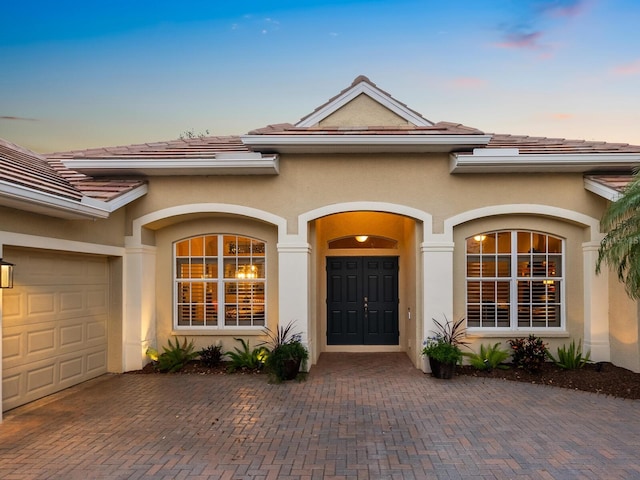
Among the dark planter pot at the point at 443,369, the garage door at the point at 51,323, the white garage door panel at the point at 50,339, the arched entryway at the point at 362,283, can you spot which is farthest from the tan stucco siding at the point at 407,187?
the white garage door panel at the point at 50,339

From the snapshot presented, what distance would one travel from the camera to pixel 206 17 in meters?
11.4

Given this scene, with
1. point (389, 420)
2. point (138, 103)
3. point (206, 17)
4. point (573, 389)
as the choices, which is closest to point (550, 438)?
point (389, 420)

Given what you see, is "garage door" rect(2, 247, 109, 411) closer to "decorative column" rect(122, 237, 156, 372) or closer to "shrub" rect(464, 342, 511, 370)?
"decorative column" rect(122, 237, 156, 372)

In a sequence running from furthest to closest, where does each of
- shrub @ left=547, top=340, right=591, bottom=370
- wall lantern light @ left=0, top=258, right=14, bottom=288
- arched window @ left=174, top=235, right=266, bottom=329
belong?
arched window @ left=174, top=235, right=266, bottom=329 < shrub @ left=547, top=340, right=591, bottom=370 < wall lantern light @ left=0, top=258, right=14, bottom=288

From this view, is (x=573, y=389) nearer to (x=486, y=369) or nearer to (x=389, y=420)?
(x=486, y=369)

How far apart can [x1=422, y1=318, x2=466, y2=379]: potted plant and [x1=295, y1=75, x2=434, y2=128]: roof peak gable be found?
456 centimetres

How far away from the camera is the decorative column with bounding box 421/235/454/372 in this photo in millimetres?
8695

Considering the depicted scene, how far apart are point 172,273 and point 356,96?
5774 millimetres

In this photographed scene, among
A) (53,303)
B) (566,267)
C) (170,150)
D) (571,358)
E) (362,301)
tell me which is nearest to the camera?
(53,303)

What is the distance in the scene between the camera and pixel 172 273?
31.5 ft

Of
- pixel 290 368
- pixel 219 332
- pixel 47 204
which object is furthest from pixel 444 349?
pixel 47 204

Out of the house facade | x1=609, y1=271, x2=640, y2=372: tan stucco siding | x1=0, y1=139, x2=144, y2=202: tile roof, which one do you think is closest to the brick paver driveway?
the house facade

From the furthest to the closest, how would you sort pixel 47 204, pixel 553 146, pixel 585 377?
pixel 553 146
pixel 585 377
pixel 47 204

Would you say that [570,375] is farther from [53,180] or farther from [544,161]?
[53,180]
